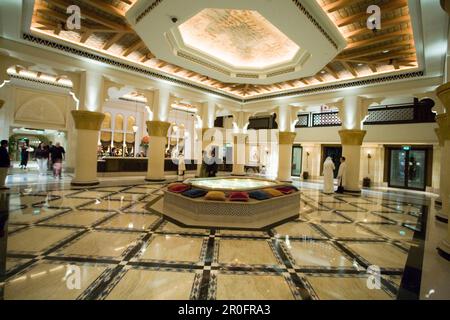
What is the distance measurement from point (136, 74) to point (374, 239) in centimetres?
789

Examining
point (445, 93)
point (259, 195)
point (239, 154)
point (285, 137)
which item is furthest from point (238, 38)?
point (239, 154)

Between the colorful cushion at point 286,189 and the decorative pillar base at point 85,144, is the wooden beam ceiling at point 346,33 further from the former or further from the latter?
the colorful cushion at point 286,189

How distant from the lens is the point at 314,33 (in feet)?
15.1

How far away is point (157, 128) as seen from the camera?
8.52 meters

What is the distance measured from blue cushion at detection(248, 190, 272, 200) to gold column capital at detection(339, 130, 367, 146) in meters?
5.54

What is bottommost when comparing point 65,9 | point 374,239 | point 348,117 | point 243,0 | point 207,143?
point 374,239

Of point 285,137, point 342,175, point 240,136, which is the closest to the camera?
point 342,175

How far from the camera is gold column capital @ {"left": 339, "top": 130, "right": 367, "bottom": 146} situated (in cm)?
796

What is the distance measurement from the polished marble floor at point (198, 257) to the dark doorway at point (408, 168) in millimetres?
7215

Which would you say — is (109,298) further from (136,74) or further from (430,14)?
(136,74)

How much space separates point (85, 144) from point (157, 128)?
248cm

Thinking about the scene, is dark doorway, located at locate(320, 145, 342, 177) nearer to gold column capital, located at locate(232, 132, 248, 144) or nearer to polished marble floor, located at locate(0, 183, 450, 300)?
gold column capital, located at locate(232, 132, 248, 144)

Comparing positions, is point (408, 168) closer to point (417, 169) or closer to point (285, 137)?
point (417, 169)
